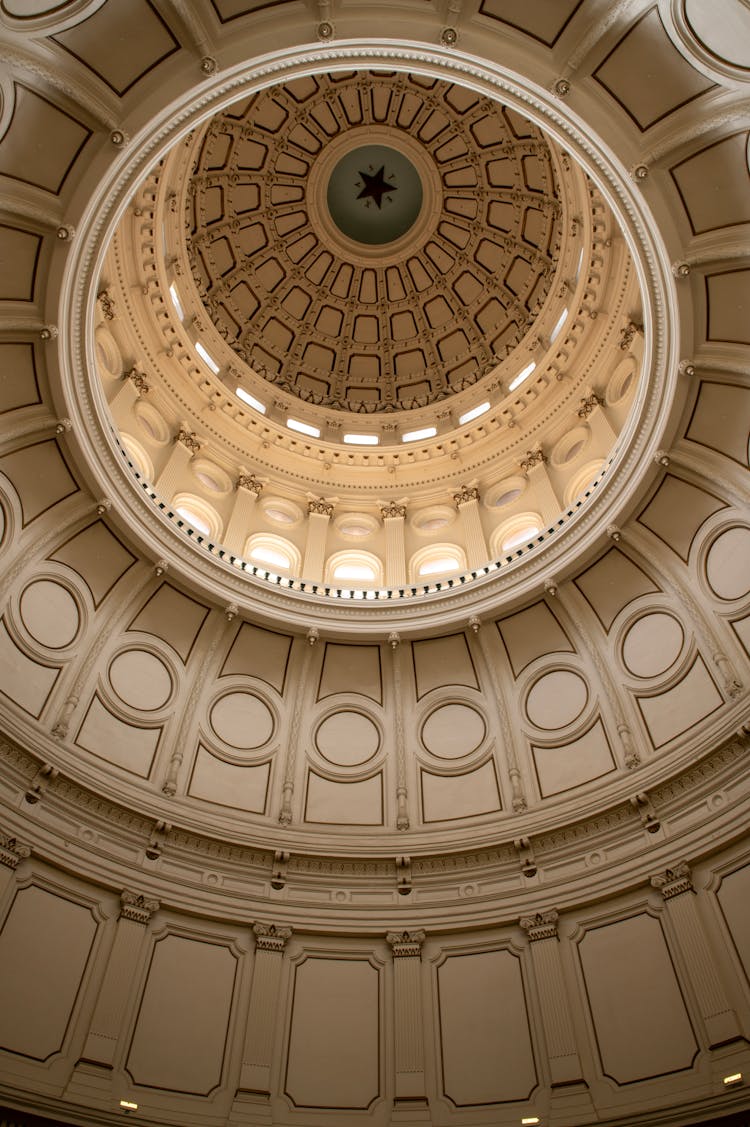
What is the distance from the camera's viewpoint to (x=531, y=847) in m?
17.2

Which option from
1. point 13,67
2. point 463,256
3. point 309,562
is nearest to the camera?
point 13,67

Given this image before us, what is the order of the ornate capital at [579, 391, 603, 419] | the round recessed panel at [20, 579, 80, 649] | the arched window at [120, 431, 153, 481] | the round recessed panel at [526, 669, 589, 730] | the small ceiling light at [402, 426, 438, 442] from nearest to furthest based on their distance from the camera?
the round recessed panel at [20, 579, 80, 649] → the round recessed panel at [526, 669, 589, 730] → the arched window at [120, 431, 153, 481] → the ornate capital at [579, 391, 603, 419] → the small ceiling light at [402, 426, 438, 442]

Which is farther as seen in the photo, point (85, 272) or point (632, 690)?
point (632, 690)

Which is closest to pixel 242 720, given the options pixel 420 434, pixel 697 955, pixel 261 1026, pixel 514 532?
pixel 261 1026

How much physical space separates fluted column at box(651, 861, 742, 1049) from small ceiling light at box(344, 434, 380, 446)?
16488 mm

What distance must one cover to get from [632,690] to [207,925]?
404 inches

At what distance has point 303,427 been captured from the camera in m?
27.3

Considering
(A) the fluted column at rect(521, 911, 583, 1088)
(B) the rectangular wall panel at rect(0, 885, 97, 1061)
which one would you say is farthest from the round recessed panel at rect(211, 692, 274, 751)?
(A) the fluted column at rect(521, 911, 583, 1088)

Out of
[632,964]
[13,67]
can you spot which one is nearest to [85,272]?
[13,67]

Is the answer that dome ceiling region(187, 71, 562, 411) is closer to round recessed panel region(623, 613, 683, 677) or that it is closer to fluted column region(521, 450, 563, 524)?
fluted column region(521, 450, 563, 524)

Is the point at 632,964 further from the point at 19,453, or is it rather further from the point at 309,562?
the point at 19,453

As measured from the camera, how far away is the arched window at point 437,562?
23.1m

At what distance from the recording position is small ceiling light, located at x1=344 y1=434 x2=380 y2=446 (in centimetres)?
2730

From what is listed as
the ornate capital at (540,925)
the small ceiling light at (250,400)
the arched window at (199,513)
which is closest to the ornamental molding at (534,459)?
the small ceiling light at (250,400)
